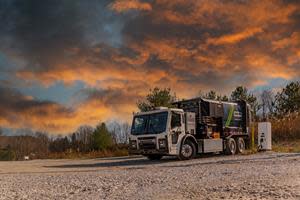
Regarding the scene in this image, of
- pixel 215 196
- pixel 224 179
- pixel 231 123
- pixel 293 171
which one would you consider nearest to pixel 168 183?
pixel 224 179

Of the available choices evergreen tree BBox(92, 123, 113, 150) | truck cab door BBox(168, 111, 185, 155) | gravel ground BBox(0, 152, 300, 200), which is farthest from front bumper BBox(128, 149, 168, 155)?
evergreen tree BBox(92, 123, 113, 150)

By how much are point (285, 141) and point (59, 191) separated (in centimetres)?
2713

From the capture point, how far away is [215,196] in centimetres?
955

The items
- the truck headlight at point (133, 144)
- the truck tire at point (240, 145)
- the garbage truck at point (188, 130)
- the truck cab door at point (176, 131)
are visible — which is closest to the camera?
the truck cab door at point (176, 131)

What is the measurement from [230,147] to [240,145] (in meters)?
1.54

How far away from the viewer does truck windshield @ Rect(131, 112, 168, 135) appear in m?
21.8

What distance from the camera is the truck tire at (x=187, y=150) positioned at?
22.1 metres

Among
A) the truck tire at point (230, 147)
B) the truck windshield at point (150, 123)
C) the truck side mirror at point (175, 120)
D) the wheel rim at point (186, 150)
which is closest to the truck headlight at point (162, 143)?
the truck windshield at point (150, 123)

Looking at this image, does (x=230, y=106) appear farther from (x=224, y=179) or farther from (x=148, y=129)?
(x=224, y=179)

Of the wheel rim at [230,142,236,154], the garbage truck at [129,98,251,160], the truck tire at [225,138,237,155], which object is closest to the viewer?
the garbage truck at [129,98,251,160]

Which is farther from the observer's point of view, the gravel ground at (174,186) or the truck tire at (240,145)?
the truck tire at (240,145)

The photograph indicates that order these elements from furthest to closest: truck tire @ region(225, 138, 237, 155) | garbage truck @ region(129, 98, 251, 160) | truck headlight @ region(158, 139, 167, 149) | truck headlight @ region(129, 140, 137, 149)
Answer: truck tire @ region(225, 138, 237, 155), truck headlight @ region(129, 140, 137, 149), garbage truck @ region(129, 98, 251, 160), truck headlight @ region(158, 139, 167, 149)

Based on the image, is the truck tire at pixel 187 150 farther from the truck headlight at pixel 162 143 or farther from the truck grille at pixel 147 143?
the truck grille at pixel 147 143

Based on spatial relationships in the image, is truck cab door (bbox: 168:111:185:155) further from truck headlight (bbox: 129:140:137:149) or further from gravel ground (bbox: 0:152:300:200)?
gravel ground (bbox: 0:152:300:200)
